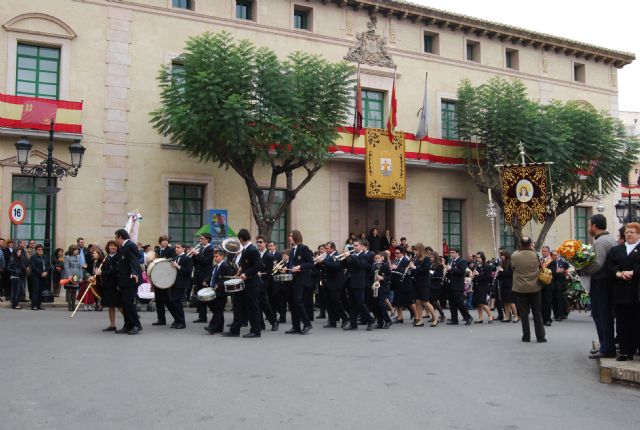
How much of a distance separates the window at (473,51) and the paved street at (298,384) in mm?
20318

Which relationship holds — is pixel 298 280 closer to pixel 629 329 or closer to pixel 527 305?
pixel 527 305

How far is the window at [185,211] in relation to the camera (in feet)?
76.7

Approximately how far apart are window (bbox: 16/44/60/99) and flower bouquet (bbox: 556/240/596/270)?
1732 cm

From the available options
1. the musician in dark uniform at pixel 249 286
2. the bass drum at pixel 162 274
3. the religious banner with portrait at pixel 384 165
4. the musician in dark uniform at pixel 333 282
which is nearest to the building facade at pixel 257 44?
the religious banner with portrait at pixel 384 165

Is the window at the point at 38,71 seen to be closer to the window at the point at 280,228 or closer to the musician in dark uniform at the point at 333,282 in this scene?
the window at the point at 280,228

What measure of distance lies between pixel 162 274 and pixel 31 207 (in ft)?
31.6

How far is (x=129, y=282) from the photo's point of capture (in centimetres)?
1243

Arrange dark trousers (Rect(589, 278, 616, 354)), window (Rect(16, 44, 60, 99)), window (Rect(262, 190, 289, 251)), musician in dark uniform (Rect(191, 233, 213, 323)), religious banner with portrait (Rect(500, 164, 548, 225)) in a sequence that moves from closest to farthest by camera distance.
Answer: dark trousers (Rect(589, 278, 616, 354))
musician in dark uniform (Rect(191, 233, 213, 323))
window (Rect(16, 44, 60, 99))
religious banner with portrait (Rect(500, 164, 548, 225))
window (Rect(262, 190, 289, 251))

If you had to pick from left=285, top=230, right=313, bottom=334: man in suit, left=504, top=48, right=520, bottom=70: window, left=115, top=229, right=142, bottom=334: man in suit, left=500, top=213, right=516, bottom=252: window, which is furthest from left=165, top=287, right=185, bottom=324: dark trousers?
left=504, top=48, right=520, bottom=70: window

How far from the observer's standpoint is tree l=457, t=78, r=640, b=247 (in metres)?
26.3

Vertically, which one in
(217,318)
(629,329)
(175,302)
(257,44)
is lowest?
(217,318)

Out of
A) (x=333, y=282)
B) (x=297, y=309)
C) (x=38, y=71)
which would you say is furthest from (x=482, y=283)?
(x=38, y=71)

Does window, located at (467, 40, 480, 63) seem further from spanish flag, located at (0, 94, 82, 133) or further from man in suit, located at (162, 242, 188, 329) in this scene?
man in suit, located at (162, 242, 188, 329)

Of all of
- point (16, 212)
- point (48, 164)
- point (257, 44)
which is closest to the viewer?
point (48, 164)
